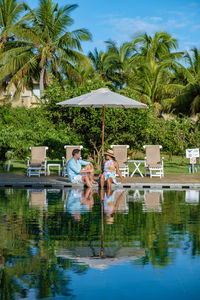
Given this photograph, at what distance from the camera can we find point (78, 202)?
48.5 feet

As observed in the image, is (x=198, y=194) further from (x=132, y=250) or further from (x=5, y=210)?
(x=132, y=250)

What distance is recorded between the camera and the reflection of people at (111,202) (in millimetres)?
11703

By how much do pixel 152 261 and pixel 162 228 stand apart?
303 cm

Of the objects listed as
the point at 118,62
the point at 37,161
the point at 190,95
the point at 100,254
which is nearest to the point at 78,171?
the point at 37,161

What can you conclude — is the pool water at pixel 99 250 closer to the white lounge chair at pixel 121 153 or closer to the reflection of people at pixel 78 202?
the reflection of people at pixel 78 202

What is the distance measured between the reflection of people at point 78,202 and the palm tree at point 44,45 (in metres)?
23.5

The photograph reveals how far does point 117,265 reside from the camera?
677 centimetres

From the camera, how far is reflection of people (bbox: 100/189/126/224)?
11.7m

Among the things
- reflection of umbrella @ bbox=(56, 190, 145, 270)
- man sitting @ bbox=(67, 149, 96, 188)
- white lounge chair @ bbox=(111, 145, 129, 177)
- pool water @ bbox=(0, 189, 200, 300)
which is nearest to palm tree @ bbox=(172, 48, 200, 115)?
white lounge chair @ bbox=(111, 145, 129, 177)

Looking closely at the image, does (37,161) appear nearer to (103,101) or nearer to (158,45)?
(103,101)

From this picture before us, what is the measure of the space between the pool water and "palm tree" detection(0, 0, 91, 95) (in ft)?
89.2

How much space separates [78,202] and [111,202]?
32.4 inches

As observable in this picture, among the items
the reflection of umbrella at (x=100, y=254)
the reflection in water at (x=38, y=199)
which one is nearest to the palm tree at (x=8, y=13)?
the reflection in water at (x=38, y=199)

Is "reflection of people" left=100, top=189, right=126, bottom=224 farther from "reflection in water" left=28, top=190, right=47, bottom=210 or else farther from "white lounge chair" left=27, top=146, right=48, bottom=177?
"white lounge chair" left=27, top=146, right=48, bottom=177
